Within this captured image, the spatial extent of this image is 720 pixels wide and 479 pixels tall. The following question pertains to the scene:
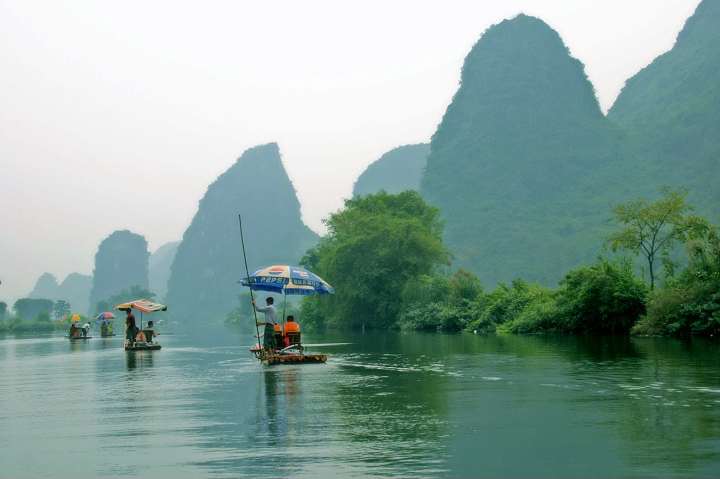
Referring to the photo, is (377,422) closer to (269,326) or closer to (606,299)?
(269,326)

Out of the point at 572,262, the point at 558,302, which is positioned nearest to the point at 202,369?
the point at 558,302

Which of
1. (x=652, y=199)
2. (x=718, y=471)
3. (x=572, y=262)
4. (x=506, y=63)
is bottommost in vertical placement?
(x=718, y=471)

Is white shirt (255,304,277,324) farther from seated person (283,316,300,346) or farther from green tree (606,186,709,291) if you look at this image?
green tree (606,186,709,291)

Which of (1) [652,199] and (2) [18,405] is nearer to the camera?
(2) [18,405]

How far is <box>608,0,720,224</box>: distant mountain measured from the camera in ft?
434

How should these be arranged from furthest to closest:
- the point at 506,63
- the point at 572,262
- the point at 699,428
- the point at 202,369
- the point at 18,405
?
the point at 506,63 → the point at 572,262 → the point at 202,369 → the point at 18,405 → the point at 699,428

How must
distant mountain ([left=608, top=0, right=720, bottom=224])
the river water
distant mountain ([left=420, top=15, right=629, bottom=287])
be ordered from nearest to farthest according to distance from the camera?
the river water
distant mountain ([left=608, top=0, right=720, bottom=224])
distant mountain ([left=420, top=15, right=629, bottom=287])

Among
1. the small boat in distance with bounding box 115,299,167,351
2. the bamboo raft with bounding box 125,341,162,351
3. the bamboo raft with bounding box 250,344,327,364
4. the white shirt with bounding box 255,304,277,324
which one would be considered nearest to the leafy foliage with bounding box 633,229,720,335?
the bamboo raft with bounding box 250,344,327,364

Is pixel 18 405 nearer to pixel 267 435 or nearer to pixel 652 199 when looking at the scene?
pixel 267 435

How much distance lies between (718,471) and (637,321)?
108 feet

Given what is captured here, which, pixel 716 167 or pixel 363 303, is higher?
pixel 716 167

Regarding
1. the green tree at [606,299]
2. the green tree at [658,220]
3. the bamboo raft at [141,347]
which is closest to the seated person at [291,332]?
the bamboo raft at [141,347]

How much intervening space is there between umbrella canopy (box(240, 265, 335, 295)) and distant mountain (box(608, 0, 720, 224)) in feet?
329

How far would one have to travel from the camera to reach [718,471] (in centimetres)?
788
